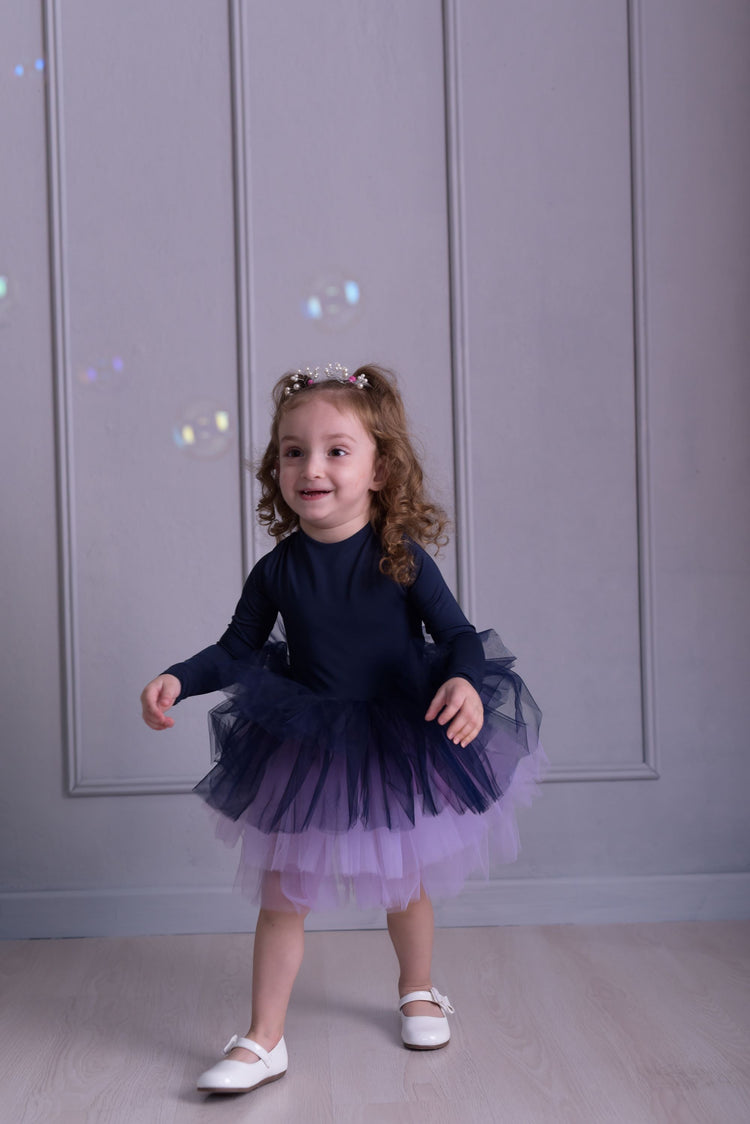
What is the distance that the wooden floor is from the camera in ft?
4.11

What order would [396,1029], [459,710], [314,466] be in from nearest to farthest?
[459,710] → [314,466] → [396,1029]

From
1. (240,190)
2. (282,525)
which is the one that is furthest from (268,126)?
(282,525)

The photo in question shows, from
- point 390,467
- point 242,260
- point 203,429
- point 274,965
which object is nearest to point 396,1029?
point 274,965

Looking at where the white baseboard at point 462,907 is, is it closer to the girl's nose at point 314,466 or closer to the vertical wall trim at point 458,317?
the vertical wall trim at point 458,317

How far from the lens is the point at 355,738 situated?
1.32 meters

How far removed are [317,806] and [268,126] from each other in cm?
135

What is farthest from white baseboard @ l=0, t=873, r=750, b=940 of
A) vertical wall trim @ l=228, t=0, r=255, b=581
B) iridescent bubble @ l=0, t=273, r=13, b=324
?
iridescent bubble @ l=0, t=273, r=13, b=324

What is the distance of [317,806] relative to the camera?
129 centimetres

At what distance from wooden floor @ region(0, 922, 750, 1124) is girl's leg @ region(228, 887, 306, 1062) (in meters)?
A: 0.08

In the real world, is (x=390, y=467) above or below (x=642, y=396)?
below

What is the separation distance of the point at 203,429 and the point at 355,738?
33.7 inches

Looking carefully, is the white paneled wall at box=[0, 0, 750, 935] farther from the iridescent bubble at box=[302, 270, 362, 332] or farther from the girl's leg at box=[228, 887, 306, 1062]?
the girl's leg at box=[228, 887, 306, 1062]

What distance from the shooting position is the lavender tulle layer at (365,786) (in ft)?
4.24

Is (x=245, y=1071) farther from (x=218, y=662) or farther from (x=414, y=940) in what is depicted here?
(x=218, y=662)
